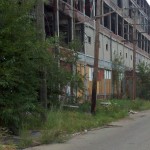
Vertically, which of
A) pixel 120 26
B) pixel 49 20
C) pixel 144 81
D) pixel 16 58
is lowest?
pixel 16 58

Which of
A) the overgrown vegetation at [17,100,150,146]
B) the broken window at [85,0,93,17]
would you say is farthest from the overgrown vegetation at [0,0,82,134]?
the broken window at [85,0,93,17]

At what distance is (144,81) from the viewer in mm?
55656

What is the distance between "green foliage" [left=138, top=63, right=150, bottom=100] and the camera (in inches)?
2180

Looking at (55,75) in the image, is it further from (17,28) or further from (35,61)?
(17,28)

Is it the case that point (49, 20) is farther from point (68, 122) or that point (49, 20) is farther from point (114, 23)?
point (114, 23)

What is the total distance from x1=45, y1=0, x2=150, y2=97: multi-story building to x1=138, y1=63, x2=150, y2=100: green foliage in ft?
12.6

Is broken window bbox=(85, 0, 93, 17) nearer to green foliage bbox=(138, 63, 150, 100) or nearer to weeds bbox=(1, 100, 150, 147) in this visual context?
green foliage bbox=(138, 63, 150, 100)

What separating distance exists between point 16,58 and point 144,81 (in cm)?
4032

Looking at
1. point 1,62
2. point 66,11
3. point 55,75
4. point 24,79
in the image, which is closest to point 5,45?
point 1,62

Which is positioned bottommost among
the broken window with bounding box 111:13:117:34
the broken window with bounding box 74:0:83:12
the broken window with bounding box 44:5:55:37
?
the broken window with bounding box 44:5:55:37

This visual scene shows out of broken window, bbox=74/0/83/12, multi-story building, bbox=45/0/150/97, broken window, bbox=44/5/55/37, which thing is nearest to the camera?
broken window, bbox=44/5/55/37

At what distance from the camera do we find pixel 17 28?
54.1 feet

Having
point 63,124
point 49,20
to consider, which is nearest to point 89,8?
point 49,20

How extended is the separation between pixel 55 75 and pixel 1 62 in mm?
7616
